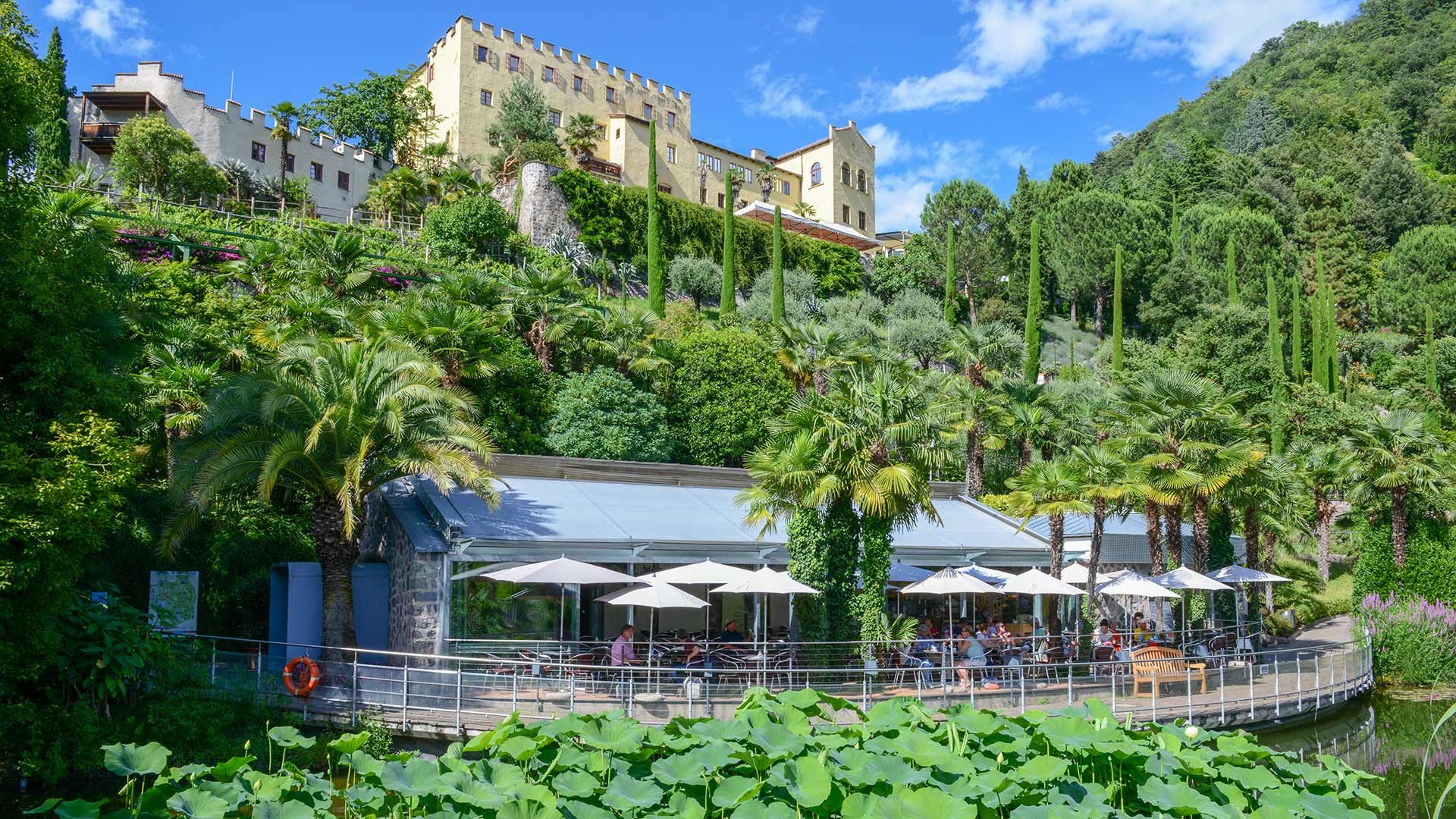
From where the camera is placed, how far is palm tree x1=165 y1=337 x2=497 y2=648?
17547mm

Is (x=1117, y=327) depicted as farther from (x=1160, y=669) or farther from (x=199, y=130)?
(x=199, y=130)

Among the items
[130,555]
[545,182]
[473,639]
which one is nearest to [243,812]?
[473,639]

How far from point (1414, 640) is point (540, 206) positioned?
38.9m

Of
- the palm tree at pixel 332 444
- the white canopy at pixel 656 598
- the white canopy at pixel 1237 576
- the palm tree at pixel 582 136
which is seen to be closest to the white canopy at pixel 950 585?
the white canopy at pixel 656 598

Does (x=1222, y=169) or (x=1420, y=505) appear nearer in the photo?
(x=1420, y=505)

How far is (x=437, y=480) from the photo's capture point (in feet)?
58.4

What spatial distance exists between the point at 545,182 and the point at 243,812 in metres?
45.9

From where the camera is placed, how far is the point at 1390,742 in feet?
65.3

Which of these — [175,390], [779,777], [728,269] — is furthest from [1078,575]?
[728,269]

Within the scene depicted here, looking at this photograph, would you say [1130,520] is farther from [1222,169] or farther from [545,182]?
[1222,169]

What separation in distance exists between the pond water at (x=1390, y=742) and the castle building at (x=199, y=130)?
43.3 meters

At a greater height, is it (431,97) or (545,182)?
(431,97)

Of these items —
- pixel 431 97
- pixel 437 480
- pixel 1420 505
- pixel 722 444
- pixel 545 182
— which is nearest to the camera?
pixel 437 480

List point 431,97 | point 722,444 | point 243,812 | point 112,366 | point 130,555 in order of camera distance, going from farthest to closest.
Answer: point 431,97 < point 722,444 < point 130,555 < point 112,366 < point 243,812
